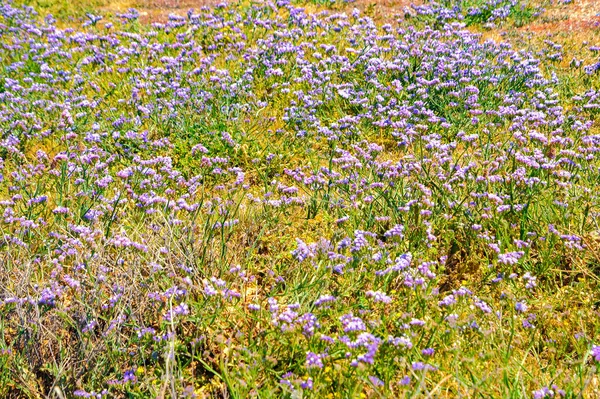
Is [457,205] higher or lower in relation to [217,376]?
higher

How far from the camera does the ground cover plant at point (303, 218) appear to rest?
3.08 metres

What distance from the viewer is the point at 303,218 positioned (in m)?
4.58

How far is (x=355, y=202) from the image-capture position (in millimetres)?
4406

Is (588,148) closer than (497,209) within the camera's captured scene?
No

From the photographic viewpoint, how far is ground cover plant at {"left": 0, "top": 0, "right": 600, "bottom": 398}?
10.1 feet

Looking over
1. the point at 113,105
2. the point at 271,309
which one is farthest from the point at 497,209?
the point at 113,105

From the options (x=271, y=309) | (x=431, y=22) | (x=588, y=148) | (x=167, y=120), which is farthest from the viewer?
(x=431, y=22)

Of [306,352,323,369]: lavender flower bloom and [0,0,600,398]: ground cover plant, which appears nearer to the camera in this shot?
[306,352,323,369]: lavender flower bloom

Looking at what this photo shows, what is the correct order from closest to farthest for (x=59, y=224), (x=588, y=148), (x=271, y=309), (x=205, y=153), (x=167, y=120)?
(x=271, y=309) → (x=59, y=224) → (x=588, y=148) → (x=205, y=153) → (x=167, y=120)

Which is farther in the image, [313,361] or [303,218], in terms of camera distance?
[303,218]

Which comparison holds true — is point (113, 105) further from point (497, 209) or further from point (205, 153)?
point (497, 209)

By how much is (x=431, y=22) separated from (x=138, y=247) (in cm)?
667

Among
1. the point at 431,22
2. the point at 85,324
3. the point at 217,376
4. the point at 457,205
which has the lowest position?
the point at 217,376

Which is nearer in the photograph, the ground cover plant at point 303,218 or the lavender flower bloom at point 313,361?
the lavender flower bloom at point 313,361
